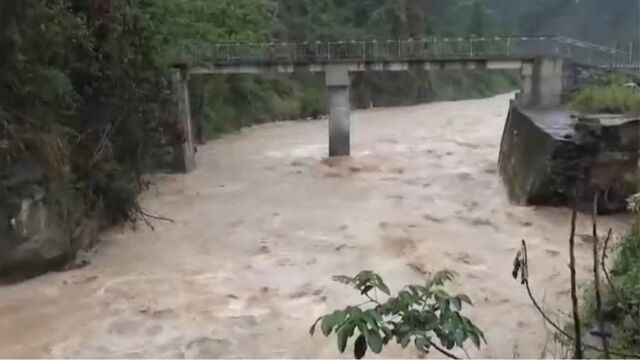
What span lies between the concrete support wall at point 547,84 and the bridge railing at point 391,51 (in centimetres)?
52

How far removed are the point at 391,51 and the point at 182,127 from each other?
8.48 m

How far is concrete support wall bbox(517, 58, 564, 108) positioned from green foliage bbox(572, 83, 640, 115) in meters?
2.03

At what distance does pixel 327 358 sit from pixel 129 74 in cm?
1220

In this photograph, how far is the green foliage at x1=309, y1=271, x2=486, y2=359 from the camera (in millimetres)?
3137

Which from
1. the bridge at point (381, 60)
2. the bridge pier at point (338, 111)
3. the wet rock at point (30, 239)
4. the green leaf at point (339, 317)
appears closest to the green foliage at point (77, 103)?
the wet rock at point (30, 239)

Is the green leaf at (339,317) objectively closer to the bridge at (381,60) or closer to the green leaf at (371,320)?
the green leaf at (371,320)

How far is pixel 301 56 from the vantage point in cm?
3033

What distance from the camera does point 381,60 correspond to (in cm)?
3002

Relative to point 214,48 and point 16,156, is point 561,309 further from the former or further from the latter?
point 214,48

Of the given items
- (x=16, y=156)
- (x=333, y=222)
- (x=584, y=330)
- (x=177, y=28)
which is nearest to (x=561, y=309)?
(x=584, y=330)

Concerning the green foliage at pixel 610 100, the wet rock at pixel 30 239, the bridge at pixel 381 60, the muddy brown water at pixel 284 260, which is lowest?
the muddy brown water at pixel 284 260

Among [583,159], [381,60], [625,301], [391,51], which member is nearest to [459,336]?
[625,301]

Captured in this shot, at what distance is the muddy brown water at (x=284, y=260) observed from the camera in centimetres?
1149

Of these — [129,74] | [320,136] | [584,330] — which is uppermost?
[129,74]
